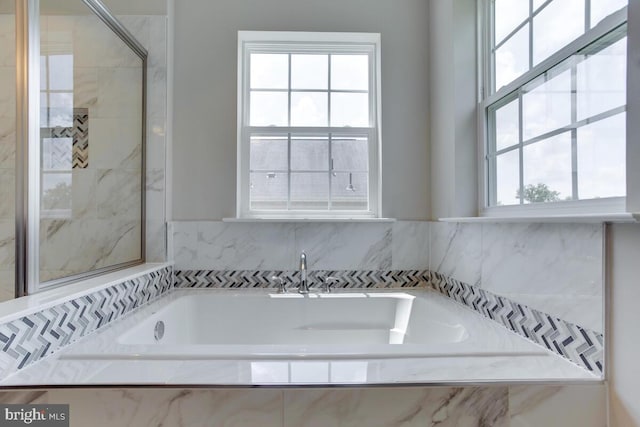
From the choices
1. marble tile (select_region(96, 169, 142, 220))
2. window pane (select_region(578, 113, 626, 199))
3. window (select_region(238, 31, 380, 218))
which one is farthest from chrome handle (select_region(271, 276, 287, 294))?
window pane (select_region(578, 113, 626, 199))

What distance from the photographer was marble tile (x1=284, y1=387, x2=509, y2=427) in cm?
87

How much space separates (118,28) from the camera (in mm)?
1896

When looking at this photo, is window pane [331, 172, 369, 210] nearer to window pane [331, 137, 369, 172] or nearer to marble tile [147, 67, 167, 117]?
window pane [331, 137, 369, 172]

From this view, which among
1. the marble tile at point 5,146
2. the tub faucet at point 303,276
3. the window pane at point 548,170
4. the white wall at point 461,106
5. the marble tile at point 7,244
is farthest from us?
the tub faucet at point 303,276

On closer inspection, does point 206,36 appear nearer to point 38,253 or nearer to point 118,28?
point 118,28

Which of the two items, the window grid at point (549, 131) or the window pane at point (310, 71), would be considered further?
the window pane at point (310, 71)

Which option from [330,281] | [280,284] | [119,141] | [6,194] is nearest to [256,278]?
[280,284]

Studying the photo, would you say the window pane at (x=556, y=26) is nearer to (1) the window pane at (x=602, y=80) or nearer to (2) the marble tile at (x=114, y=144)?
(1) the window pane at (x=602, y=80)

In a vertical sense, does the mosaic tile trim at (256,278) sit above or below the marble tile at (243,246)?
below

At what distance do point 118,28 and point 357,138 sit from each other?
153 cm

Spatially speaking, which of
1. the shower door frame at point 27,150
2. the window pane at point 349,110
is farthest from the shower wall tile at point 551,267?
the shower door frame at point 27,150

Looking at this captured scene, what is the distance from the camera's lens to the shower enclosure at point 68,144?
128 cm

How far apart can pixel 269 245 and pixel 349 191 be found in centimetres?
63

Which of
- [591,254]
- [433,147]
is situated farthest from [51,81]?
[591,254]
